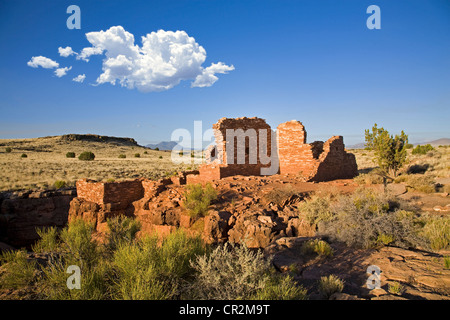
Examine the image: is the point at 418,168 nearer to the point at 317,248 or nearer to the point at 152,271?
the point at 317,248

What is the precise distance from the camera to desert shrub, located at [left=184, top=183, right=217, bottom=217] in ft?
A: 29.2

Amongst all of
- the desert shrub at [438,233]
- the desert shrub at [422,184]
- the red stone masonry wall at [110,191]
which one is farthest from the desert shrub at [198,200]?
the desert shrub at [422,184]

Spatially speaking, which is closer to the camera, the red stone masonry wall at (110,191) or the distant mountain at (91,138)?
the red stone masonry wall at (110,191)

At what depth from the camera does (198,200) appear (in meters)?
9.27

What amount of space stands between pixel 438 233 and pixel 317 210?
304 cm

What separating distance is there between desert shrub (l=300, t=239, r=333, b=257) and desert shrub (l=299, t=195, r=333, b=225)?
1592 mm

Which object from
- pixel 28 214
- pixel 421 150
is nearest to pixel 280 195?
pixel 28 214

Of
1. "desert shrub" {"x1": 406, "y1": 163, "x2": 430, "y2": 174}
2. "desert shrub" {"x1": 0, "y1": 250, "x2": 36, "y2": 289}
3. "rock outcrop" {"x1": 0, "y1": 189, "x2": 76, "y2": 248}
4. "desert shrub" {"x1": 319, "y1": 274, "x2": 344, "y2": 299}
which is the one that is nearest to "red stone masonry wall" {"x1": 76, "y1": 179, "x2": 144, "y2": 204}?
"rock outcrop" {"x1": 0, "y1": 189, "x2": 76, "y2": 248}

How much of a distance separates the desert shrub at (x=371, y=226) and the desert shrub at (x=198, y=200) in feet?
13.2

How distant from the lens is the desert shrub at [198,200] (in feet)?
29.2

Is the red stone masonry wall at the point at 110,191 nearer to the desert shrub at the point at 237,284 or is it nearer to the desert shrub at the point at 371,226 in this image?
the desert shrub at the point at 371,226
